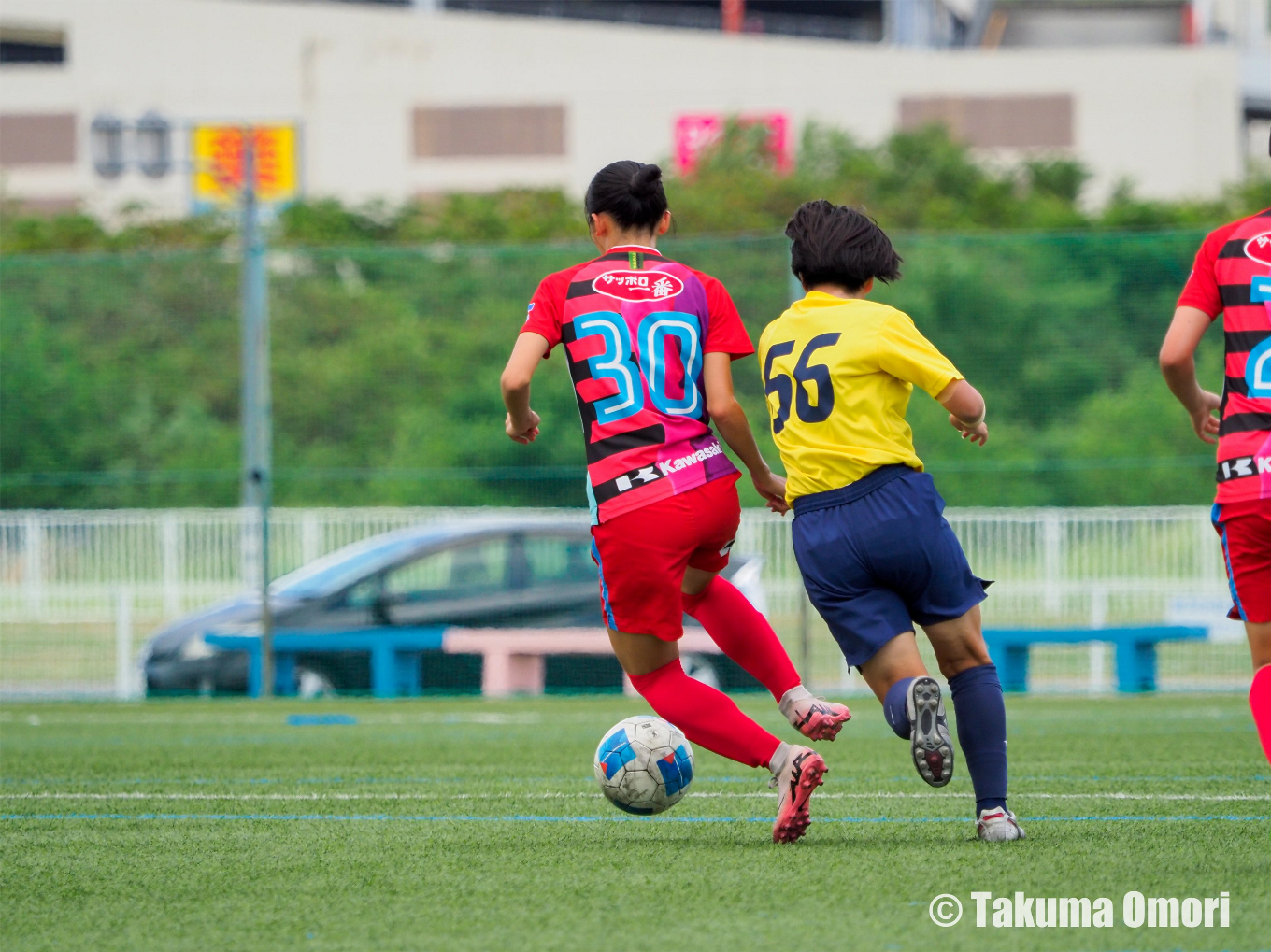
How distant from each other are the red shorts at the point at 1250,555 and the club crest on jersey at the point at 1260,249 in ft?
1.94

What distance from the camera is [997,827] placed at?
169 inches

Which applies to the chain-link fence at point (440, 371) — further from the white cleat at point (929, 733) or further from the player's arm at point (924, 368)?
the white cleat at point (929, 733)

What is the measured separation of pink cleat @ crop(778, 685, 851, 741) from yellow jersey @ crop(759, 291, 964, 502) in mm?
557

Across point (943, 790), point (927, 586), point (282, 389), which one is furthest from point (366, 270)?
point (927, 586)

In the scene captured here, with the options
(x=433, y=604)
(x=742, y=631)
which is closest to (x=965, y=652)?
(x=742, y=631)

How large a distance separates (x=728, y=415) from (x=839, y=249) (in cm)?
52

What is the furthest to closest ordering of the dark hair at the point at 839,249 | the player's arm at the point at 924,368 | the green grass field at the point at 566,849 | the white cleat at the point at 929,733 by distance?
the dark hair at the point at 839,249 < the player's arm at the point at 924,368 < the white cleat at the point at 929,733 < the green grass field at the point at 566,849

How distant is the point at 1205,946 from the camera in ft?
9.72

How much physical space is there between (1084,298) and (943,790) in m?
7.57

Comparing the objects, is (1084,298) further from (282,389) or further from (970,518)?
(282,389)

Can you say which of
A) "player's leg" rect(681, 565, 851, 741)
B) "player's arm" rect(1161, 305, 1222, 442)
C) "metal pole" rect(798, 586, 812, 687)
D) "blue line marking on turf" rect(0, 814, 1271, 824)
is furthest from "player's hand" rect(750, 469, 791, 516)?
"metal pole" rect(798, 586, 812, 687)

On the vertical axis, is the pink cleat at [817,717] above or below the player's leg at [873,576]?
below

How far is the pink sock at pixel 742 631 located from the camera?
474 cm

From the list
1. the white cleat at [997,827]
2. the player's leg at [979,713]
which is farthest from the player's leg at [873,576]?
the white cleat at [997,827]
